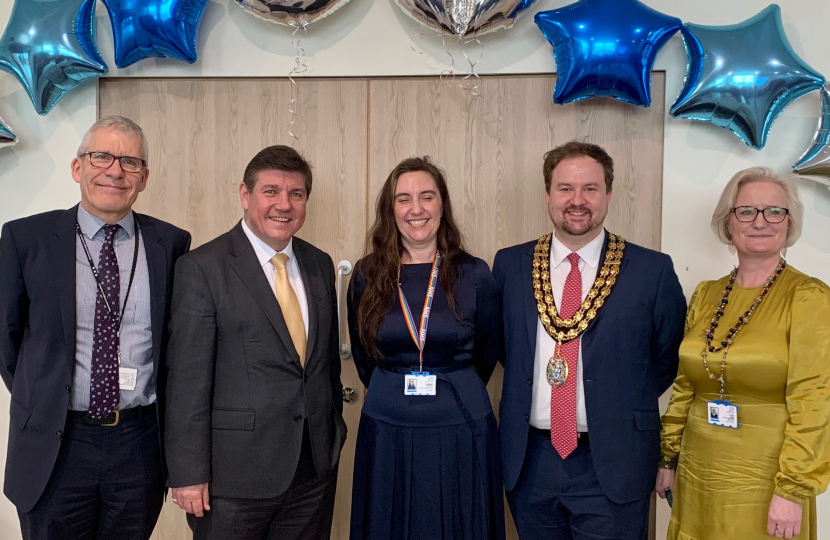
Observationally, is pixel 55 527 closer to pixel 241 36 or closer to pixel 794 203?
pixel 241 36

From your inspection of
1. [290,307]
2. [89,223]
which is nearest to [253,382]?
[290,307]

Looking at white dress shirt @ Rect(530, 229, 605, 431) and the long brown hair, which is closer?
white dress shirt @ Rect(530, 229, 605, 431)

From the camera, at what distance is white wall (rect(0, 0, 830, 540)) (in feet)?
8.70

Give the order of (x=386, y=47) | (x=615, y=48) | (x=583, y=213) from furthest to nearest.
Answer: (x=386, y=47) → (x=615, y=48) → (x=583, y=213)

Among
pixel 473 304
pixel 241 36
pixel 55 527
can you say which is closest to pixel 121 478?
pixel 55 527

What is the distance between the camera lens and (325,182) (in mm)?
2920

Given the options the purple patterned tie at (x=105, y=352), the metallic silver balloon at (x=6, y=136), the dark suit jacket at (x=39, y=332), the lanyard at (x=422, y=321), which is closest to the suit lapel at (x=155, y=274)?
the dark suit jacket at (x=39, y=332)

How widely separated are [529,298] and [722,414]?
2.32 feet

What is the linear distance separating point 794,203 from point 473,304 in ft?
3.59

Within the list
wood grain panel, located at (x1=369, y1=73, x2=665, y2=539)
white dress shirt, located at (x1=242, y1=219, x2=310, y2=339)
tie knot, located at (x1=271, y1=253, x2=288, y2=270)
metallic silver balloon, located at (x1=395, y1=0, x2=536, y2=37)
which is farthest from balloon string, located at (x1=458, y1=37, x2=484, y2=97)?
tie knot, located at (x1=271, y1=253, x2=288, y2=270)

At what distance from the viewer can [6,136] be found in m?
2.84

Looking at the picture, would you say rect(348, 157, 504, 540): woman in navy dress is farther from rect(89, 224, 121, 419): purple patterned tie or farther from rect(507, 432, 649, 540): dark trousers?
rect(89, 224, 121, 419): purple patterned tie

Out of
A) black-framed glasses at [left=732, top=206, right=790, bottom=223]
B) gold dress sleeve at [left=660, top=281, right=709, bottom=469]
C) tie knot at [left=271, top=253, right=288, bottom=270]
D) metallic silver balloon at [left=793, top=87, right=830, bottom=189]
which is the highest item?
metallic silver balloon at [left=793, top=87, right=830, bottom=189]

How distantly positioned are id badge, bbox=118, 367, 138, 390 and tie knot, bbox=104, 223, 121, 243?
42 centimetres
